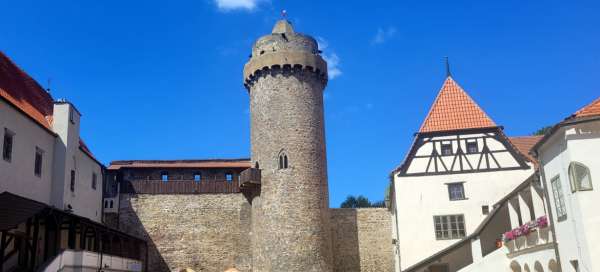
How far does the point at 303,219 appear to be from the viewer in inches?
992

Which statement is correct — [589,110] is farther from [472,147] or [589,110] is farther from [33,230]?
[33,230]

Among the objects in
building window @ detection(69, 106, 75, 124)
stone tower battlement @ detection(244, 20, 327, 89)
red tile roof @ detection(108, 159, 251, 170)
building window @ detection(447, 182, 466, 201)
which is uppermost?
stone tower battlement @ detection(244, 20, 327, 89)

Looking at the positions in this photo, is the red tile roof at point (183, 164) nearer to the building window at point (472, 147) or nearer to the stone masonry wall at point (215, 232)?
the stone masonry wall at point (215, 232)

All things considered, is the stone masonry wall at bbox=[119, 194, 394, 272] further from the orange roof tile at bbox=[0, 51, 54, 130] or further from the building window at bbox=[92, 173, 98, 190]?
the orange roof tile at bbox=[0, 51, 54, 130]

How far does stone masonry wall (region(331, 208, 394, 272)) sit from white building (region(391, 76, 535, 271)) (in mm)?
4605

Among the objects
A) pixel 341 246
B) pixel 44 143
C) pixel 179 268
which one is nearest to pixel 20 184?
pixel 44 143

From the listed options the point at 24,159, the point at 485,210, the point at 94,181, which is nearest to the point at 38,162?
the point at 24,159

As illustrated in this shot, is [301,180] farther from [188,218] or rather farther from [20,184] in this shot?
[20,184]

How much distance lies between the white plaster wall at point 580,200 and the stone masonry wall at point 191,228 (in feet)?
57.8

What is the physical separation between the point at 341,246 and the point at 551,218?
15.2 m

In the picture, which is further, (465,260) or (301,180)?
(301,180)

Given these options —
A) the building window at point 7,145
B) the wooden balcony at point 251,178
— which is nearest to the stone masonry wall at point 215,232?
the wooden balcony at point 251,178

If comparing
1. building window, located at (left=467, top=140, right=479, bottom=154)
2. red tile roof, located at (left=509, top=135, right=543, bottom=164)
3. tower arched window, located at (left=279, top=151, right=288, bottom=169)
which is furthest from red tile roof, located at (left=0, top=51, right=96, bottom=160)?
red tile roof, located at (left=509, top=135, right=543, bottom=164)

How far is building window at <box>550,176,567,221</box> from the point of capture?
12909 mm
